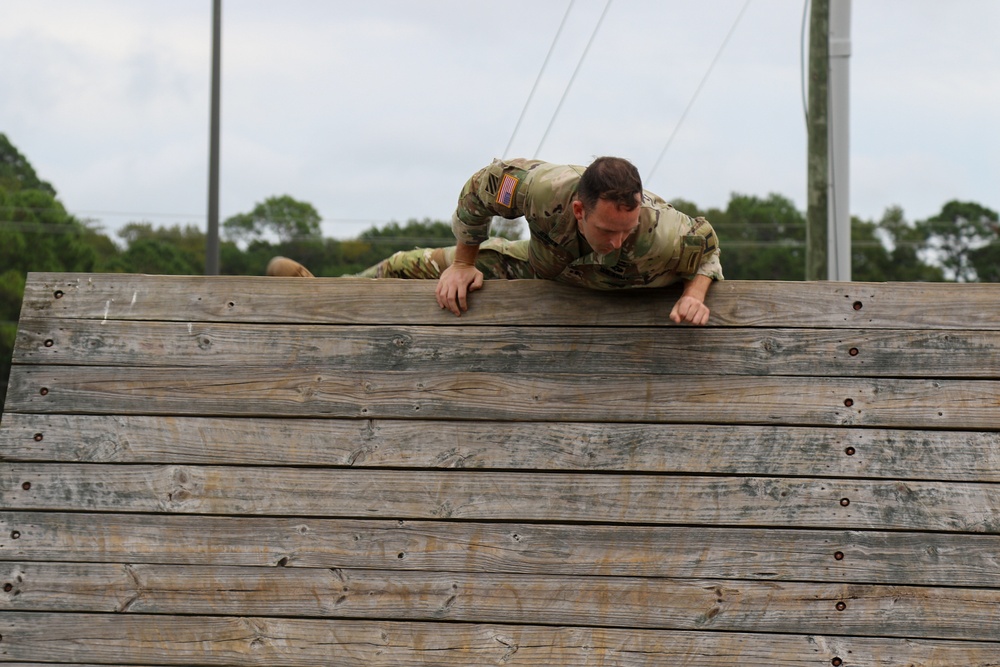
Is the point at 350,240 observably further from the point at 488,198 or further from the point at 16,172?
the point at 488,198

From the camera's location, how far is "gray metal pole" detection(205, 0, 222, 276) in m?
9.86

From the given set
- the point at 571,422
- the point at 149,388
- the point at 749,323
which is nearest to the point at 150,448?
the point at 149,388

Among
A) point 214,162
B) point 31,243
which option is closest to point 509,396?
point 214,162

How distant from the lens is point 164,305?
3.65 meters

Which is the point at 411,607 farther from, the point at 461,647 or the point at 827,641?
the point at 827,641

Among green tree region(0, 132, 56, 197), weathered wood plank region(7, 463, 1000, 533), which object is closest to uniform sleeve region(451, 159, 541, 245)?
weathered wood plank region(7, 463, 1000, 533)

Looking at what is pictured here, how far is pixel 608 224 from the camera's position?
3.19m

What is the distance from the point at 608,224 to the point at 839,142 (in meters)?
6.06

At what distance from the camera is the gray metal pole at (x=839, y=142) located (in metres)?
8.40

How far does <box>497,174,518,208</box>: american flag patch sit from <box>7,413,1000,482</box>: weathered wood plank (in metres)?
0.75

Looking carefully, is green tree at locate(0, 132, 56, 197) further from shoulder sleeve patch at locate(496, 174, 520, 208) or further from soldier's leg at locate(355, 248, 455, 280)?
shoulder sleeve patch at locate(496, 174, 520, 208)

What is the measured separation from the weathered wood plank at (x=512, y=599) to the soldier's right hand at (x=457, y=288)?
2.93 ft

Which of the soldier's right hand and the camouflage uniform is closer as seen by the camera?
the soldier's right hand

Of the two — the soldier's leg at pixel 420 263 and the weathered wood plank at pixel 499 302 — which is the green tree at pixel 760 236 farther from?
the weathered wood plank at pixel 499 302
